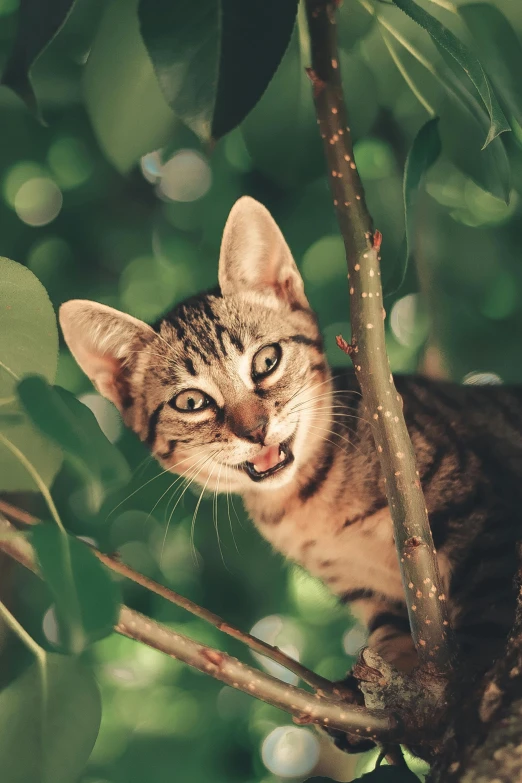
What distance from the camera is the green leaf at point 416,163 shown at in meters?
0.56

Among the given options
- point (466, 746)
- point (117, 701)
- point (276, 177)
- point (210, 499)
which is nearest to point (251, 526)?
point (210, 499)

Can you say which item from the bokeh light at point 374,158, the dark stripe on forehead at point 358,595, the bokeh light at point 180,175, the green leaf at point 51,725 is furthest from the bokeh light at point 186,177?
the green leaf at point 51,725

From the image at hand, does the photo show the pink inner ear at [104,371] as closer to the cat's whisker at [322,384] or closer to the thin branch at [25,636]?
the cat's whisker at [322,384]

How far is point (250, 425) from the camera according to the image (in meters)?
0.83

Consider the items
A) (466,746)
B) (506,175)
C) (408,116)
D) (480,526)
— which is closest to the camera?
(466,746)

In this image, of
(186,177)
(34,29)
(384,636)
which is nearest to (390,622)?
(384,636)

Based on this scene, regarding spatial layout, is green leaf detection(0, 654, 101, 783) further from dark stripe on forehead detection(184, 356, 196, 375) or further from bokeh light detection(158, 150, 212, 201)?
bokeh light detection(158, 150, 212, 201)

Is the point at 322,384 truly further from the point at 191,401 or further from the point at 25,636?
the point at 25,636

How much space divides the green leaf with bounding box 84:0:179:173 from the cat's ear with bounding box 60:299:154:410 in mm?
175

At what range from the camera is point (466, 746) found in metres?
0.47

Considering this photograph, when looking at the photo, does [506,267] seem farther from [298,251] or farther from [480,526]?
[480,526]

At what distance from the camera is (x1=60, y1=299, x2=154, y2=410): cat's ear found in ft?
2.69

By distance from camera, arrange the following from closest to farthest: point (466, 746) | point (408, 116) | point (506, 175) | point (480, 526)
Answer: point (466, 746) → point (506, 175) → point (480, 526) → point (408, 116)

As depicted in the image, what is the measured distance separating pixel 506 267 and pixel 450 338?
0.41ft
